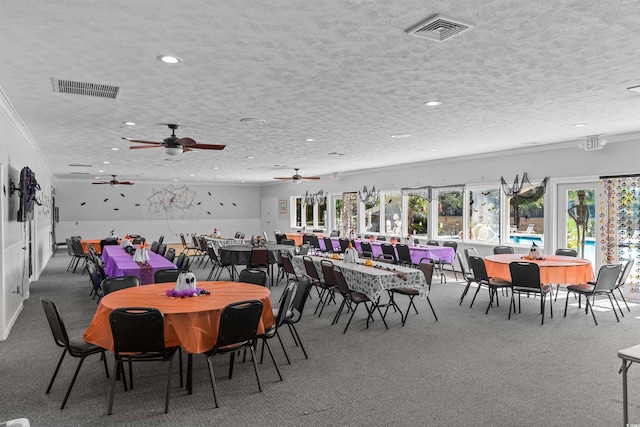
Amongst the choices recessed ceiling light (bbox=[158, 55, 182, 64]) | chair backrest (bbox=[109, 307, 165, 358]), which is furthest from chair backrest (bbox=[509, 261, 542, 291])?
recessed ceiling light (bbox=[158, 55, 182, 64])

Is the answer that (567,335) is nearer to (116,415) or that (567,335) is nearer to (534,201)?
(534,201)

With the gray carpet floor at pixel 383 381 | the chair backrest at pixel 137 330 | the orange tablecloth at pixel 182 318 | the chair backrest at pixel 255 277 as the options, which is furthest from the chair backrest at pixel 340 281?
the chair backrest at pixel 137 330

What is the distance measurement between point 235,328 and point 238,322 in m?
0.05

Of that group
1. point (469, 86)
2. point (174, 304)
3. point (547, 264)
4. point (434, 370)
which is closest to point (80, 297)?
point (174, 304)

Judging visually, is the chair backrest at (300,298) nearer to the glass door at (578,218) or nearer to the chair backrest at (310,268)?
the chair backrest at (310,268)

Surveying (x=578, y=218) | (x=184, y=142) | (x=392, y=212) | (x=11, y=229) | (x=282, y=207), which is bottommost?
(x=11, y=229)

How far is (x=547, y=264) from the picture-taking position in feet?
19.0

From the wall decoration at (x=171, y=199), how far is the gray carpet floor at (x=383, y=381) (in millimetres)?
12739

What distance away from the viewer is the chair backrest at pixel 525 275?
5.50m

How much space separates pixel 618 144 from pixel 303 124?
496 cm

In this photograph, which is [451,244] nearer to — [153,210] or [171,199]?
[171,199]

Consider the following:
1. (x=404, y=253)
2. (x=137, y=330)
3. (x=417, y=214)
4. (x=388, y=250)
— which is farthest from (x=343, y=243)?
(x=137, y=330)

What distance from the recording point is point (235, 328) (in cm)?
319

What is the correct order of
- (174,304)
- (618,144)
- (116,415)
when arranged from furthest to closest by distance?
(618,144) < (174,304) < (116,415)
